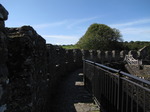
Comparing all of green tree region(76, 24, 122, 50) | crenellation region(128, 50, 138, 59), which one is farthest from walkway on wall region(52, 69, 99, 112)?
green tree region(76, 24, 122, 50)

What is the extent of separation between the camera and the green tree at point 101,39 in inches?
956

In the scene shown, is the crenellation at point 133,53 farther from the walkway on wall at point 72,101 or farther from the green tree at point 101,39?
the walkway on wall at point 72,101

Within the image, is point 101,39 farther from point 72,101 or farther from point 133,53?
point 72,101

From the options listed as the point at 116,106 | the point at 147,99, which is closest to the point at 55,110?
the point at 116,106

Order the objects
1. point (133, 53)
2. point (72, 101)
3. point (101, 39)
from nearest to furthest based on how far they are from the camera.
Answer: point (72, 101), point (133, 53), point (101, 39)

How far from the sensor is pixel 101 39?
25281 millimetres

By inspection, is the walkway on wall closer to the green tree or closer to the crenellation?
the crenellation

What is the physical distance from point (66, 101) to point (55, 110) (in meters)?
0.81

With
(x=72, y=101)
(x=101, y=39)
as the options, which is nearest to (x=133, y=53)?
(x=101, y=39)

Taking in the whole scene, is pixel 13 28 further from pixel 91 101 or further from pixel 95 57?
pixel 95 57

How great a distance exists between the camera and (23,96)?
2359mm

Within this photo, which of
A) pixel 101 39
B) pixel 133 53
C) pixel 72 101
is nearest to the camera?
pixel 72 101

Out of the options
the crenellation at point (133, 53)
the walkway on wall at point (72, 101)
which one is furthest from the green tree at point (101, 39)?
the walkway on wall at point (72, 101)

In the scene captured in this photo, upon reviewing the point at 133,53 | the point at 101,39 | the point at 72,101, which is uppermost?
the point at 101,39
